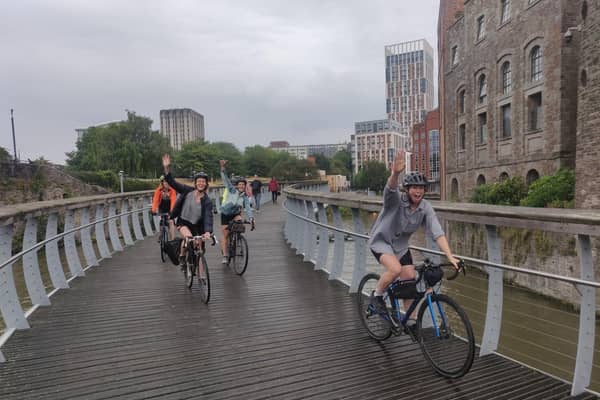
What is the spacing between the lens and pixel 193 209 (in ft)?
21.2

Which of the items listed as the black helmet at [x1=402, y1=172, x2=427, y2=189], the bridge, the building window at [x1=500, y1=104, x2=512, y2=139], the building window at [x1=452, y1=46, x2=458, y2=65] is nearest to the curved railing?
the bridge

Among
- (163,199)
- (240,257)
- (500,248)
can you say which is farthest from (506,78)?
(500,248)

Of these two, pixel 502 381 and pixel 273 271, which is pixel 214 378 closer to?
pixel 502 381

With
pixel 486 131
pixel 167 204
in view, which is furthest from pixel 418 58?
pixel 167 204

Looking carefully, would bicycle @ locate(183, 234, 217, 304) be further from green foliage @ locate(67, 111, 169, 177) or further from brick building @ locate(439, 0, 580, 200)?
green foliage @ locate(67, 111, 169, 177)

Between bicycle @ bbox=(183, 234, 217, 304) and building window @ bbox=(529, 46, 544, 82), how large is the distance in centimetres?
2162

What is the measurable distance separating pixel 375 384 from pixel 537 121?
23.4 metres

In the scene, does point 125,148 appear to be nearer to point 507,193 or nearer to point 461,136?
point 461,136

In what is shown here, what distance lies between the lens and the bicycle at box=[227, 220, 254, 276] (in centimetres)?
773

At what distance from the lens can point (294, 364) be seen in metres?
3.87

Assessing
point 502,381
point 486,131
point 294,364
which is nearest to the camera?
point 502,381

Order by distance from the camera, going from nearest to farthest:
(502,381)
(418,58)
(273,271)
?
(502,381) → (273,271) → (418,58)

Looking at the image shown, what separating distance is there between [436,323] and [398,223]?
0.87 metres

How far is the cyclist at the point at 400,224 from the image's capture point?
12.6 ft
